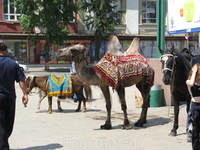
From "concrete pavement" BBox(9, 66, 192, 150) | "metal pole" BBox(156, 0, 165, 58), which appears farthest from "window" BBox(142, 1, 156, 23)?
"concrete pavement" BBox(9, 66, 192, 150)

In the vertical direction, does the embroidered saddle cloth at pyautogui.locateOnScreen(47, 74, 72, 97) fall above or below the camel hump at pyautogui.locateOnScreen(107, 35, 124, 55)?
below

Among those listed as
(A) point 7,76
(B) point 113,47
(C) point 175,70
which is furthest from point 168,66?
(A) point 7,76

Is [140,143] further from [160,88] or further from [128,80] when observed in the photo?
[160,88]

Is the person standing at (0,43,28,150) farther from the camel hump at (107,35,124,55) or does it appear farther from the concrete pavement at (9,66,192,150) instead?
the camel hump at (107,35,124,55)

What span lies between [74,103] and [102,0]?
2260 cm

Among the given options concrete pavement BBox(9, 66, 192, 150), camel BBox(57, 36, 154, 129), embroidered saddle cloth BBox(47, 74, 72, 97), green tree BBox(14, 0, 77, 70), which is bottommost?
concrete pavement BBox(9, 66, 192, 150)

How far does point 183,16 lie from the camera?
1120 cm

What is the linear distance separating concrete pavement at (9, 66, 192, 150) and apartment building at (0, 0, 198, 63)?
79.2ft

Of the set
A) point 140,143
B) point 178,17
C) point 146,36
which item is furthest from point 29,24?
point 140,143

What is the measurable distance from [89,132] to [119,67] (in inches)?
70.1

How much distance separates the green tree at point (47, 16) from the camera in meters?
29.9

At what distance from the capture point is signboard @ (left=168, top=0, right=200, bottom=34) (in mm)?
10289

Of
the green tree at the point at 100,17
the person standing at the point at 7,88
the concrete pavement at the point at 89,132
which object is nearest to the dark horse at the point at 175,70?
the concrete pavement at the point at 89,132

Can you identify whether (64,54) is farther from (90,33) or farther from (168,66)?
(90,33)
